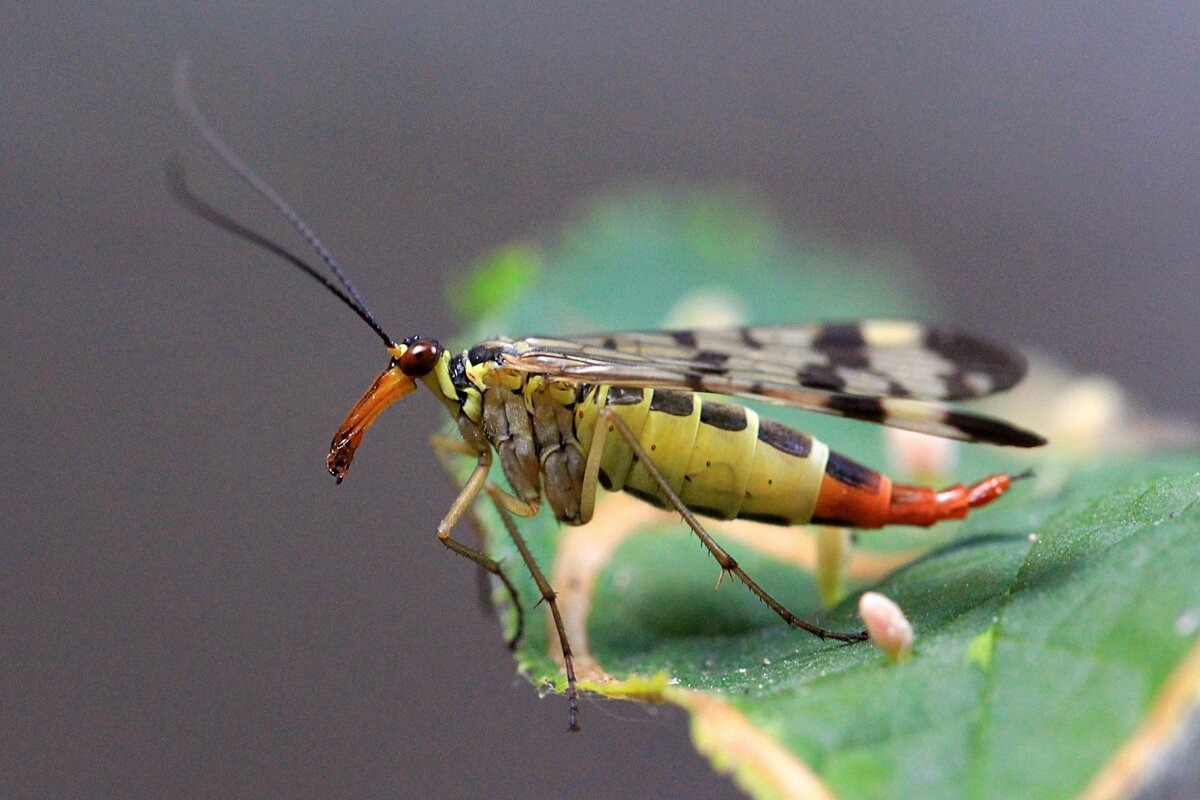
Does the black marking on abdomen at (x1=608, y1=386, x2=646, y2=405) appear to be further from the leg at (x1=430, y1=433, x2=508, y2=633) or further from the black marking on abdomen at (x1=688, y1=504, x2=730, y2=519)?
the leg at (x1=430, y1=433, x2=508, y2=633)

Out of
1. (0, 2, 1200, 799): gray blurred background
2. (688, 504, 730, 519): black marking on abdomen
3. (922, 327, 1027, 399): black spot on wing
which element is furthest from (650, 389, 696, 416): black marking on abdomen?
(0, 2, 1200, 799): gray blurred background

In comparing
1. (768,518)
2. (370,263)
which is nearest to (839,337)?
(768,518)

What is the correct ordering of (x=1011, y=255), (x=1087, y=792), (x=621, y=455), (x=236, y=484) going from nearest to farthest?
(x=1087, y=792) < (x=621, y=455) < (x=236, y=484) < (x=1011, y=255)

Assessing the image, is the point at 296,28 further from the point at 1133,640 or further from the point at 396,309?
the point at 1133,640

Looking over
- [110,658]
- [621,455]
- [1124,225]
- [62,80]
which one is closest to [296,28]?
[62,80]

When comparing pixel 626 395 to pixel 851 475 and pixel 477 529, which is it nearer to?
pixel 851 475

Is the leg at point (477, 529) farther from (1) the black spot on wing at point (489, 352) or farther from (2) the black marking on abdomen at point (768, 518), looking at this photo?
(2) the black marking on abdomen at point (768, 518)
